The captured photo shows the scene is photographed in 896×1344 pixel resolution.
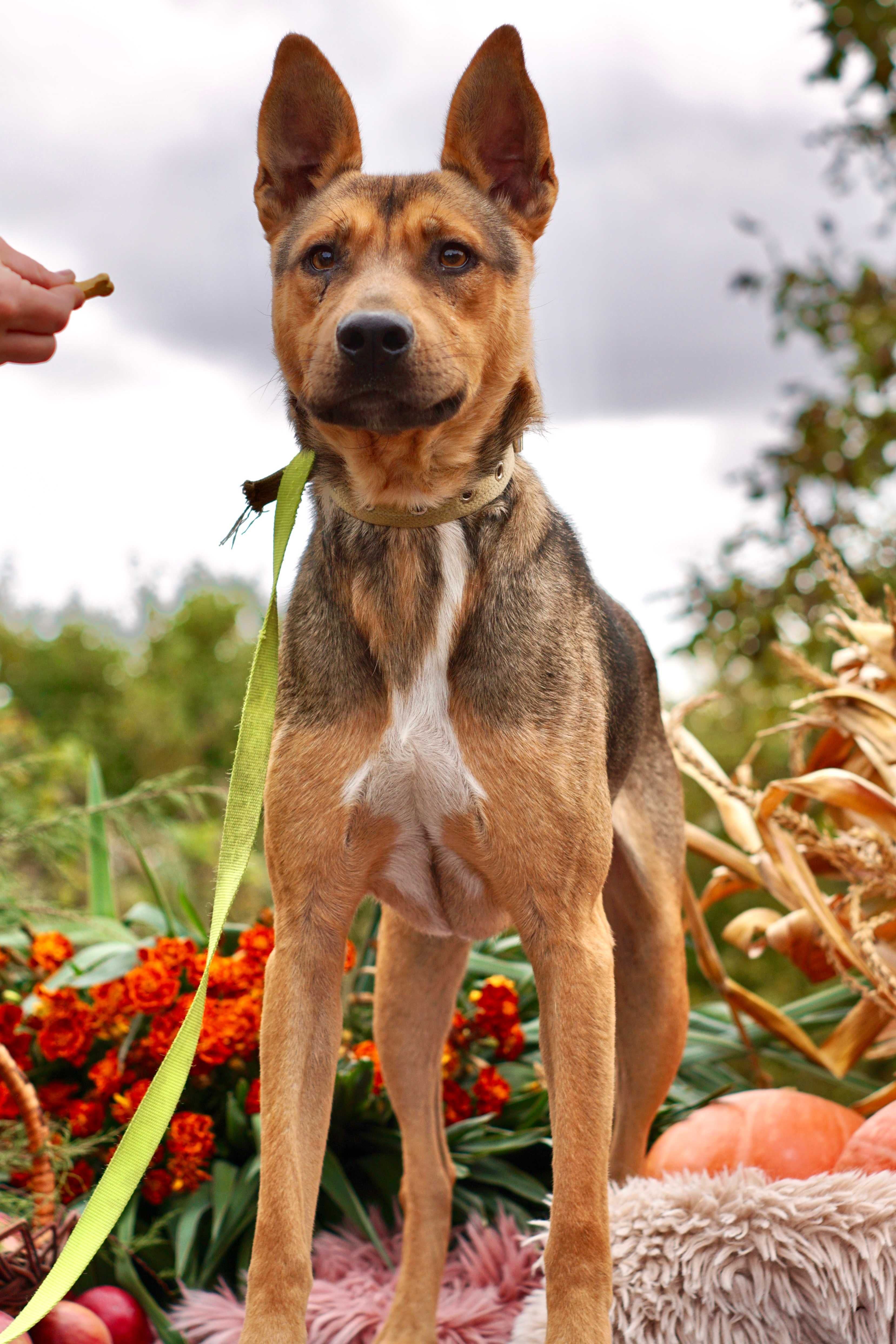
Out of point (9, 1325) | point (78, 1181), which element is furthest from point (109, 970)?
point (9, 1325)

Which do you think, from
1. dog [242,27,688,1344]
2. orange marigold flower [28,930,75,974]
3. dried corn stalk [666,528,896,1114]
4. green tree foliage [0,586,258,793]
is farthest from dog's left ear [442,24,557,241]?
green tree foliage [0,586,258,793]

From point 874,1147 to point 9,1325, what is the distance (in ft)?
6.34

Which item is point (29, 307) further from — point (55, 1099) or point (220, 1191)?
point (55, 1099)

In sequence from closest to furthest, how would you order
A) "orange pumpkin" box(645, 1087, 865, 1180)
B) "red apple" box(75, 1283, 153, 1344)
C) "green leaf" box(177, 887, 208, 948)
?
"red apple" box(75, 1283, 153, 1344), "orange pumpkin" box(645, 1087, 865, 1180), "green leaf" box(177, 887, 208, 948)

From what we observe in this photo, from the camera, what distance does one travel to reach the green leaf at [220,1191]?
3.13 meters

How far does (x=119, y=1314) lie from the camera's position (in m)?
2.79

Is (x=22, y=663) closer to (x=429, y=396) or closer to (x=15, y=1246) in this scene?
(x=15, y=1246)

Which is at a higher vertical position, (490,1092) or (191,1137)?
(490,1092)

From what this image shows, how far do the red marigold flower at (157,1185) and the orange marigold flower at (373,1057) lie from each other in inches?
23.9

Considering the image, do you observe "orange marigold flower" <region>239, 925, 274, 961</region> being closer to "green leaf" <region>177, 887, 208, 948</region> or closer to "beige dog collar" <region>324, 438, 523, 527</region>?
"green leaf" <region>177, 887, 208, 948</region>

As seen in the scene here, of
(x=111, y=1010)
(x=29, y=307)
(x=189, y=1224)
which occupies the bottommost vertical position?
(x=189, y=1224)

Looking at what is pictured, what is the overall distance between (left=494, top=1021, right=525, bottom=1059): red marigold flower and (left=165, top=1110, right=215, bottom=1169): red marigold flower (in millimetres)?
970

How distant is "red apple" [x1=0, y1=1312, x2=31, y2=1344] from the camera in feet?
7.56

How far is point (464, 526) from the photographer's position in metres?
2.34
